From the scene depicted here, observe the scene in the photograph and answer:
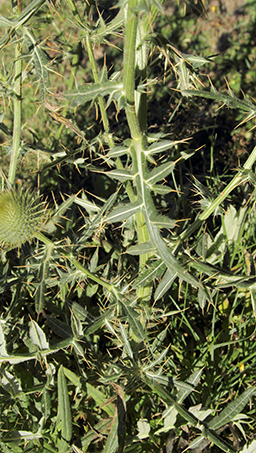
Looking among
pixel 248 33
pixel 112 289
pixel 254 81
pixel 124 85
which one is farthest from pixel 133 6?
pixel 248 33

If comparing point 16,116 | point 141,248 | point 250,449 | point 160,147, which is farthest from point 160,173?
point 250,449

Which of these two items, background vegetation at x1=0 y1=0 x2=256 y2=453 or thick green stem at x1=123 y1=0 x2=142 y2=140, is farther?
background vegetation at x1=0 y1=0 x2=256 y2=453

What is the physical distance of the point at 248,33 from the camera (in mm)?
3510

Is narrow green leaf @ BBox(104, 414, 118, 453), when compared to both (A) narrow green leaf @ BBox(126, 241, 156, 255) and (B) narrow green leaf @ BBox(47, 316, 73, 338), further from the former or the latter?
(A) narrow green leaf @ BBox(126, 241, 156, 255)

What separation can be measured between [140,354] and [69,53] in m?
1.52

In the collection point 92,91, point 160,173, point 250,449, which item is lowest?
point 250,449

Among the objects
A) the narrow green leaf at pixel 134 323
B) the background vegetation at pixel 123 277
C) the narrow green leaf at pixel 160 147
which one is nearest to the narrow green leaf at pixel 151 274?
the background vegetation at pixel 123 277

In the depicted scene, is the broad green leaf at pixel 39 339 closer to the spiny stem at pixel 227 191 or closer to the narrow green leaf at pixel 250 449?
the spiny stem at pixel 227 191

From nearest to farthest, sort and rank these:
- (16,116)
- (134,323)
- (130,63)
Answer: (130,63)
(134,323)
(16,116)

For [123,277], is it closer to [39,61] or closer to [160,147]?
[160,147]

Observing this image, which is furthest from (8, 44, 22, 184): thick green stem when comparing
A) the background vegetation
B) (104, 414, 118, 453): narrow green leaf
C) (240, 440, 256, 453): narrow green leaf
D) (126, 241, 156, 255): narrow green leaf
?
(240, 440, 256, 453): narrow green leaf

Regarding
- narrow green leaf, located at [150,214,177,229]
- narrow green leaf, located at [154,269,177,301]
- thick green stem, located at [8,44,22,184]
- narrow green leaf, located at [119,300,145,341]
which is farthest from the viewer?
thick green stem, located at [8,44,22,184]

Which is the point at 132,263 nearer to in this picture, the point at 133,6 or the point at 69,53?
the point at 69,53

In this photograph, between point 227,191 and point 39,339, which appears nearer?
point 227,191
